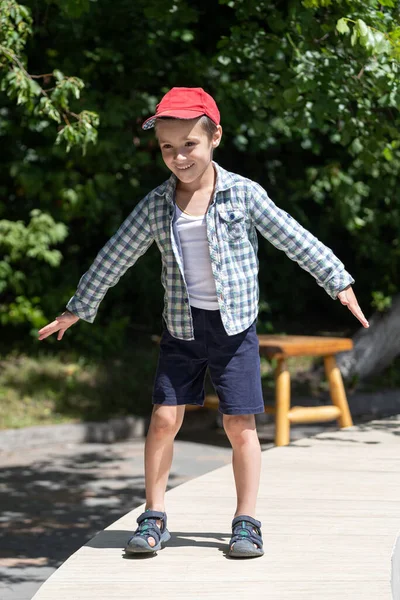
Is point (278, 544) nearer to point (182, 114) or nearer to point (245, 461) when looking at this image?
point (245, 461)

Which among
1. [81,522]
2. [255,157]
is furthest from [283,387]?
[255,157]

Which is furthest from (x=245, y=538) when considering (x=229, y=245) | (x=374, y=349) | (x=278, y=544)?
(x=374, y=349)

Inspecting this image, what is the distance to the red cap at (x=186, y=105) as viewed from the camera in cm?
385

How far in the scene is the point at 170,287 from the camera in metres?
4.00

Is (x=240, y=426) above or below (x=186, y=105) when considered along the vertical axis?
below

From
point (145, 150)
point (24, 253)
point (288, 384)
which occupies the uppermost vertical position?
point (145, 150)

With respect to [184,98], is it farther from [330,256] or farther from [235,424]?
[235,424]

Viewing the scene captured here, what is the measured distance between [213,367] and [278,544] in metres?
0.70

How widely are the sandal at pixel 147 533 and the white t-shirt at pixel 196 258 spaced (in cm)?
80

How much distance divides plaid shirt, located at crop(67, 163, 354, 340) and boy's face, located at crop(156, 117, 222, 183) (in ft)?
0.38

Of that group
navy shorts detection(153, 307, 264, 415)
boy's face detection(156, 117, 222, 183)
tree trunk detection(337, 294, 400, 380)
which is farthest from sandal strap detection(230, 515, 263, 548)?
tree trunk detection(337, 294, 400, 380)

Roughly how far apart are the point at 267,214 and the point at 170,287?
0.45 m

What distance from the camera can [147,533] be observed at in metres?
3.96

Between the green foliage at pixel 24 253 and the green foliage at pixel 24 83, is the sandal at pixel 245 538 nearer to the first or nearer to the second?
the green foliage at pixel 24 83
